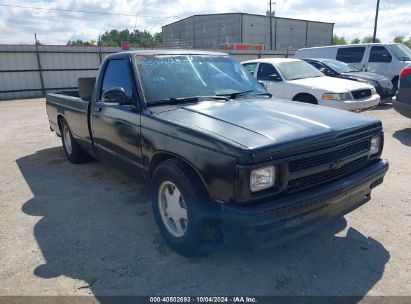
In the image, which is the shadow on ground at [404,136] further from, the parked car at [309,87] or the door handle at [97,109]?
the door handle at [97,109]

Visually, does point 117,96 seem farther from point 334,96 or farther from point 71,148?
point 334,96

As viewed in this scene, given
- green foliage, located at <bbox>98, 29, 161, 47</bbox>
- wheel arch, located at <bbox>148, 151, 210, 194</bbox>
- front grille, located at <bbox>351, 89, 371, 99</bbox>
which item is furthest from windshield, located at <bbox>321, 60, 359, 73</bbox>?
green foliage, located at <bbox>98, 29, 161, 47</bbox>

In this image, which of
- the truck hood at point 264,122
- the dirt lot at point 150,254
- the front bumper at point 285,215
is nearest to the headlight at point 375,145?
the truck hood at point 264,122

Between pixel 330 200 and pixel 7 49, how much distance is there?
19.0 meters

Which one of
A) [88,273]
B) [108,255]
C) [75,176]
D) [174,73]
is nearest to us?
[88,273]

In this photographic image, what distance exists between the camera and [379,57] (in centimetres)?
1316

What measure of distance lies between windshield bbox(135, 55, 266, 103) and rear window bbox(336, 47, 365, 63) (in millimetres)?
11133

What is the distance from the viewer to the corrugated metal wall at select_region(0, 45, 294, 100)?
17719mm

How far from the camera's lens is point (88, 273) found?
2998mm

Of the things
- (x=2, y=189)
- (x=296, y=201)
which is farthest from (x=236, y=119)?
(x=2, y=189)

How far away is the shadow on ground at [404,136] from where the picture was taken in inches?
278

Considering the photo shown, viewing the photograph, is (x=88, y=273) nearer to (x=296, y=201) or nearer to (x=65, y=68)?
(x=296, y=201)

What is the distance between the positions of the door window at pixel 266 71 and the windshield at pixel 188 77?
5034 mm

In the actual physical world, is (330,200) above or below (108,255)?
above
